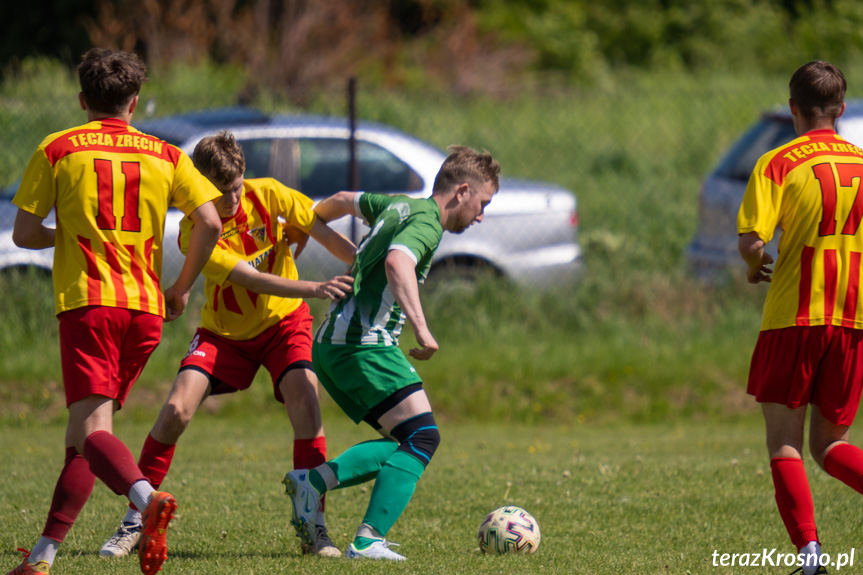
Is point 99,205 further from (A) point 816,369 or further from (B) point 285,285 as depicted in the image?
(A) point 816,369

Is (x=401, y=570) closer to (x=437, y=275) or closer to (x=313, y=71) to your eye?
(x=437, y=275)

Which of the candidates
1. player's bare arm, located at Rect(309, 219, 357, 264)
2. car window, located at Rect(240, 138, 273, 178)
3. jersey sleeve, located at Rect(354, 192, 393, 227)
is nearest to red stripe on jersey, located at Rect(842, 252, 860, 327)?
jersey sleeve, located at Rect(354, 192, 393, 227)

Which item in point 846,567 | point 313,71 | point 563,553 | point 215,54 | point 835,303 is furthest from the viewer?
point 215,54

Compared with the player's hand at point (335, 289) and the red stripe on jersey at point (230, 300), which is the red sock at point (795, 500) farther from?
the red stripe on jersey at point (230, 300)

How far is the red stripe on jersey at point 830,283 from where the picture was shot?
3.66 m

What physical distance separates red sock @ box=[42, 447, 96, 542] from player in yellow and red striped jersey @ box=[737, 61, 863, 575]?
2.53 metres

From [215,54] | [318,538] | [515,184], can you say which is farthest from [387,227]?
[215,54]

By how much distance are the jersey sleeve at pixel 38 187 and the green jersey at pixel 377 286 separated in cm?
116

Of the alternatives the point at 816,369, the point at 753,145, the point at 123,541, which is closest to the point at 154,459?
the point at 123,541

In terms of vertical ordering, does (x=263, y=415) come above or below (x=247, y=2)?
below

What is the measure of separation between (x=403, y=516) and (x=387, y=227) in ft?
5.44

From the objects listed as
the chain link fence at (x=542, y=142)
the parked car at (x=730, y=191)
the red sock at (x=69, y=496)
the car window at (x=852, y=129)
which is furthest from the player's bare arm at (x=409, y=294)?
the car window at (x=852, y=129)

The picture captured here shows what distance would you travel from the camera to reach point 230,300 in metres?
4.45

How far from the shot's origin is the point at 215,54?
1911 cm
